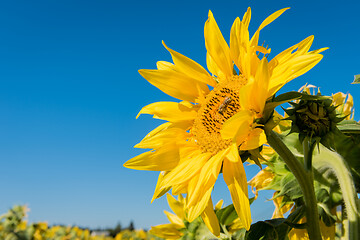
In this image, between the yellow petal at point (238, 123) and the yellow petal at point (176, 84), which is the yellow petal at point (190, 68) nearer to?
the yellow petal at point (176, 84)

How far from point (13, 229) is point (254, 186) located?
5.78 m

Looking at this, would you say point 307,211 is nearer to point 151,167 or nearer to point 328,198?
point 328,198

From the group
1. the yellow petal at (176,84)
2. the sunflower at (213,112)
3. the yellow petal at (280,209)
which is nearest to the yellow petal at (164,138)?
the sunflower at (213,112)

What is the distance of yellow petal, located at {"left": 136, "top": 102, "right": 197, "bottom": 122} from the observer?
1.24m

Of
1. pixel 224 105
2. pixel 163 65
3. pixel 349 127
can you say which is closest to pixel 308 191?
pixel 349 127

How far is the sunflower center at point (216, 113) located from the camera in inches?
45.8

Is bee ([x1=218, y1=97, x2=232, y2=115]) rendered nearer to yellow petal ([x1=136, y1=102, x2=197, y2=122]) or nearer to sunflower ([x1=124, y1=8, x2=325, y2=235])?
sunflower ([x1=124, y1=8, x2=325, y2=235])

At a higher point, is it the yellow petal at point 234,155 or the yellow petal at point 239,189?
the yellow petal at point 234,155

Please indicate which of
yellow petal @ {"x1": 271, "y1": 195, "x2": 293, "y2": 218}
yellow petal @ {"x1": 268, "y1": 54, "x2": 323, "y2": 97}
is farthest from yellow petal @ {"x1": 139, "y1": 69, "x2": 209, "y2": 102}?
yellow petal @ {"x1": 271, "y1": 195, "x2": 293, "y2": 218}

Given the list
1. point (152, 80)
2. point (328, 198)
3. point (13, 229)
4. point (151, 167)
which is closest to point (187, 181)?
point (151, 167)

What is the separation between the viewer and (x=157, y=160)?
3.87ft

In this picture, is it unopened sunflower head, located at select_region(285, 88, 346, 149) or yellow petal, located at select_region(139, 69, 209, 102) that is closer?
unopened sunflower head, located at select_region(285, 88, 346, 149)

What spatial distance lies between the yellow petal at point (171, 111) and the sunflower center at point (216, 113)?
33 millimetres

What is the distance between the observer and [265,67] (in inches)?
37.4
